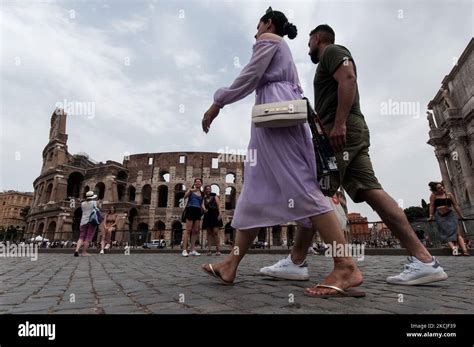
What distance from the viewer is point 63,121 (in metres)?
39.2

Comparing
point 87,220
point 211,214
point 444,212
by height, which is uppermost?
point 444,212

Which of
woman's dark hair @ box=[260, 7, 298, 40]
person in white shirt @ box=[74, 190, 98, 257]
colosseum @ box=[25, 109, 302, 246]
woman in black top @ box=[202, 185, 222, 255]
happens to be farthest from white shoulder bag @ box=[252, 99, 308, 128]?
colosseum @ box=[25, 109, 302, 246]

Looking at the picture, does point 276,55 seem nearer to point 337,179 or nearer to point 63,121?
point 337,179

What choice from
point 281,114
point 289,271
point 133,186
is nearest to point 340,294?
point 289,271

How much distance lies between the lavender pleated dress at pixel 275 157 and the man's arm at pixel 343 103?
0.22 m

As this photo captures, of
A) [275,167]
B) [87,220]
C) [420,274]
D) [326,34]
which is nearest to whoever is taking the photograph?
[275,167]

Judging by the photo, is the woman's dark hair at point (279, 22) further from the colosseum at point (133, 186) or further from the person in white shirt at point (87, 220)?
the colosseum at point (133, 186)

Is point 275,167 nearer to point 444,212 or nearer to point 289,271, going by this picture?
point 289,271

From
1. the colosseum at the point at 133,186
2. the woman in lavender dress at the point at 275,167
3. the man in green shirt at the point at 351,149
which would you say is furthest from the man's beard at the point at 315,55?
the colosseum at the point at 133,186

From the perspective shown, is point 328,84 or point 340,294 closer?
point 340,294

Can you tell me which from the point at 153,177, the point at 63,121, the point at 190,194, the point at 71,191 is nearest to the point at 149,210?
the point at 153,177

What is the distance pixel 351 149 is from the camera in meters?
2.64

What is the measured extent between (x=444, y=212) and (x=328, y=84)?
6850 mm

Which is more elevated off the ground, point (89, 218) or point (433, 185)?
point (433, 185)
